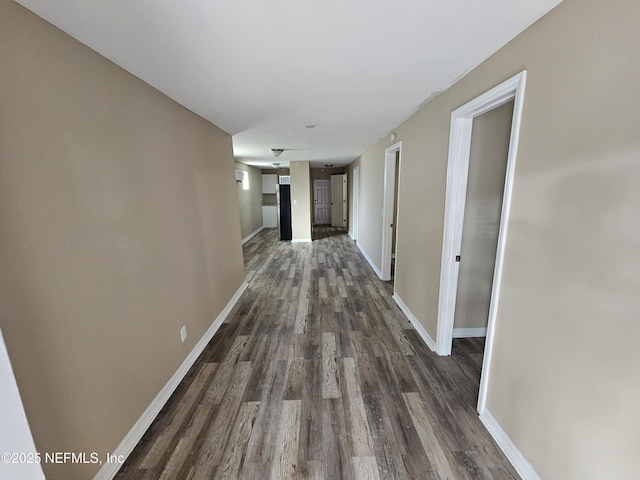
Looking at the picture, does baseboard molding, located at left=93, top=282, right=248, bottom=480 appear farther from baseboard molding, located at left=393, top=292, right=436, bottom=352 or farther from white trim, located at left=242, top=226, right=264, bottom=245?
white trim, located at left=242, top=226, right=264, bottom=245

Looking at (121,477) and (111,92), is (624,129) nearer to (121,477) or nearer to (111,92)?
(111,92)

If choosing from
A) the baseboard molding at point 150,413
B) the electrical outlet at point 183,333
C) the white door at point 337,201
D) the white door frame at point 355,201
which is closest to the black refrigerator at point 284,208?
the white door frame at point 355,201

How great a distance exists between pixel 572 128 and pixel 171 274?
2.54 m

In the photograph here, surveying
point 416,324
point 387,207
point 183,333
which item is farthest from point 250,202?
point 416,324

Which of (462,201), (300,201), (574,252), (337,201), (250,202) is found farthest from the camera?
(337,201)

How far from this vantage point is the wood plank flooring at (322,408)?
1484mm

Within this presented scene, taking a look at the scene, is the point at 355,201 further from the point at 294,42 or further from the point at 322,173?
the point at 294,42

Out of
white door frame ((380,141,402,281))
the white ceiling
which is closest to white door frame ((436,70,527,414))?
the white ceiling

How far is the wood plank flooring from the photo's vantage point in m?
1.48

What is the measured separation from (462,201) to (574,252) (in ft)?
3.56

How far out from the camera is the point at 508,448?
4.92ft

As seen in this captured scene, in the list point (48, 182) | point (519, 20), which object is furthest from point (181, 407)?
point (519, 20)

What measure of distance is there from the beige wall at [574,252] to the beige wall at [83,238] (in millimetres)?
2213

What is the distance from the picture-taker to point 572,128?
1090 mm
